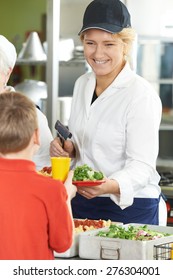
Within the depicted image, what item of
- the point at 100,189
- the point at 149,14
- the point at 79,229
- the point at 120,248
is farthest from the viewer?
the point at 149,14

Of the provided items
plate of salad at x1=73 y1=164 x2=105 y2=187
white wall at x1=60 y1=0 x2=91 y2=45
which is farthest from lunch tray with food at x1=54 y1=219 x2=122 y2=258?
white wall at x1=60 y1=0 x2=91 y2=45

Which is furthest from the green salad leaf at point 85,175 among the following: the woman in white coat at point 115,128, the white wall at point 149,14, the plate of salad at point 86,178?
the white wall at point 149,14

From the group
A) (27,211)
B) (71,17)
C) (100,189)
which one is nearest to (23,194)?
(27,211)

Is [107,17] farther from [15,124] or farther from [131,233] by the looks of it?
[15,124]

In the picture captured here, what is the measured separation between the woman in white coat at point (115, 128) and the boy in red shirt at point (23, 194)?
0.82m

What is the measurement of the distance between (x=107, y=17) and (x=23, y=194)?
121 centimetres

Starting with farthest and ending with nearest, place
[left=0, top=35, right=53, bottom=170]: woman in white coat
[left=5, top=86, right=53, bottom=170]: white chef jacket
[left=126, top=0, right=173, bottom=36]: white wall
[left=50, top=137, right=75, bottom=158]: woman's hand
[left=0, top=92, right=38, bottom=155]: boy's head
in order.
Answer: [left=126, top=0, right=173, bottom=36]: white wall
[left=5, top=86, right=53, bottom=170]: white chef jacket
[left=0, top=35, right=53, bottom=170]: woman in white coat
[left=50, top=137, right=75, bottom=158]: woman's hand
[left=0, top=92, right=38, bottom=155]: boy's head

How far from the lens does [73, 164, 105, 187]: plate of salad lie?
304 cm

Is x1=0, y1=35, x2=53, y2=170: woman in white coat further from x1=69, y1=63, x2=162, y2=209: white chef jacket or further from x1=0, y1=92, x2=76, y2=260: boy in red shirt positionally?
x1=0, y1=92, x2=76, y2=260: boy in red shirt

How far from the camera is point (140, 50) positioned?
234 inches

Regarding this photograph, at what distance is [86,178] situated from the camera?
3.05m

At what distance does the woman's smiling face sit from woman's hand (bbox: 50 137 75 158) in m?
0.35
